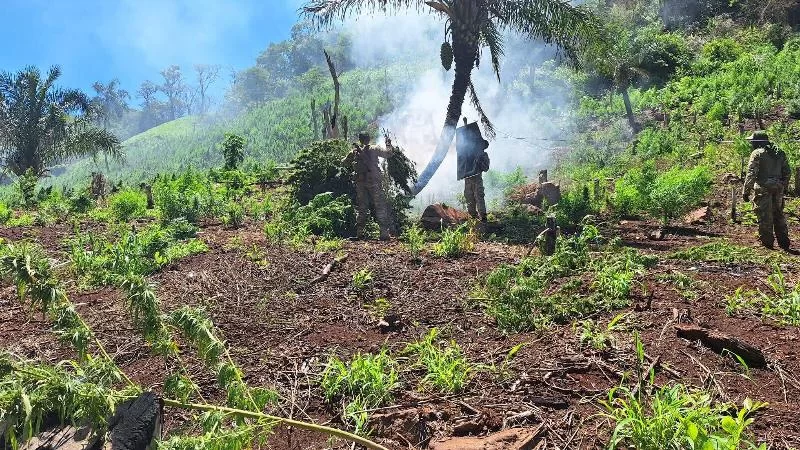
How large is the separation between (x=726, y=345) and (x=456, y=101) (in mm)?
9828

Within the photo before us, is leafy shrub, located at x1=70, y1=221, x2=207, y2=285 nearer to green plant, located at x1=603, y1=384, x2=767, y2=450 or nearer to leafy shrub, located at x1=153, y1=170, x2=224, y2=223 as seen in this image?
leafy shrub, located at x1=153, y1=170, x2=224, y2=223

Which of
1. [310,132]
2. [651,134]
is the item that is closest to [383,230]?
[651,134]

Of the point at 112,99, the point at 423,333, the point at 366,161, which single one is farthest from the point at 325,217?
the point at 112,99

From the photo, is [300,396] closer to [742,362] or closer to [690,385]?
[690,385]

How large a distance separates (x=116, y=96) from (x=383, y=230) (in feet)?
275

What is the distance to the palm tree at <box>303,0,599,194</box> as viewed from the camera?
1228 cm

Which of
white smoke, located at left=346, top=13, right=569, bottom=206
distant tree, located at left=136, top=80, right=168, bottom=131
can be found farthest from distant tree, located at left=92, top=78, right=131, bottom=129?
white smoke, located at left=346, top=13, right=569, bottom=206

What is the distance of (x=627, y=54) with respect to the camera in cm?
2084

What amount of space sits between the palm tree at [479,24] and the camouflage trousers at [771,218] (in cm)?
535

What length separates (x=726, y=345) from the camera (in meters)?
3.88

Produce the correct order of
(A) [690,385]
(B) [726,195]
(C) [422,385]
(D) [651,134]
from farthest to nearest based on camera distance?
1. (D) [651,134]
2. (B) [726,195]
3. (C) [422,385]
4. (A) [690,385]

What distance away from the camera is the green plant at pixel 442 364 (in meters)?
3.75

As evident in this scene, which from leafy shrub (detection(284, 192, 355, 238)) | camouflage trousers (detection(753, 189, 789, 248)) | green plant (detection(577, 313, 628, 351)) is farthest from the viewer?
leafy shrub (detection(284, 192, 355, 238))

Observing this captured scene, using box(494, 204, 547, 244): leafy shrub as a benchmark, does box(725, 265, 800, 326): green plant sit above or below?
below
